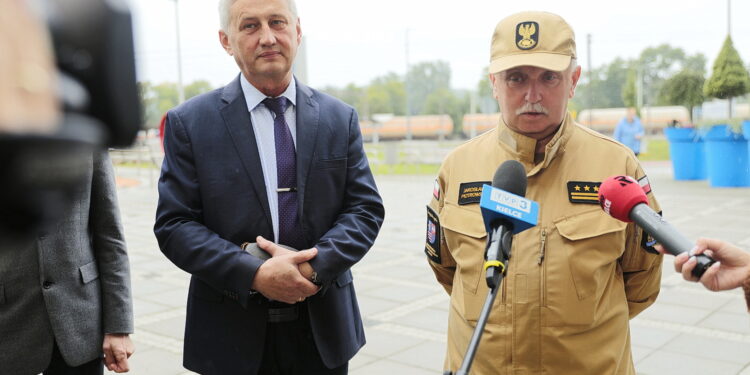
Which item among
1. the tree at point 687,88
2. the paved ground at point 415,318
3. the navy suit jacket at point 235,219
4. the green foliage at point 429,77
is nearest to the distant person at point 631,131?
the tree at point 687,88

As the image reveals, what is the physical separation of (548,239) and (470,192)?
0.33 m

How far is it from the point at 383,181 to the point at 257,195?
697 inches

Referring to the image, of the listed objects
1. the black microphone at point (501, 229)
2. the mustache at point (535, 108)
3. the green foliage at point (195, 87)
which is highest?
the green foliage at point (195, 87)

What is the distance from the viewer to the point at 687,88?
72.0 feet

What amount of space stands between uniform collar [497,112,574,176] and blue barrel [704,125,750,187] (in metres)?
13.8

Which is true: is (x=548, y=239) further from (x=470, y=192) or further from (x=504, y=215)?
(x=504, y=215)

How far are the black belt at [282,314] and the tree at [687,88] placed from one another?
21.5 m

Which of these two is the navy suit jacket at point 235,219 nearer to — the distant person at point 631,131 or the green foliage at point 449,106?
the distant person at point 631,131

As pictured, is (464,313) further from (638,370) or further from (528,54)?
(638,370)

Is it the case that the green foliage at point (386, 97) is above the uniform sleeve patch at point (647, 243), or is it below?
above

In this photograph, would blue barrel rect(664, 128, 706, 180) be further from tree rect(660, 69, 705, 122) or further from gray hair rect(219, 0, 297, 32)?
gray hair rect(219, 0, 297, 32)

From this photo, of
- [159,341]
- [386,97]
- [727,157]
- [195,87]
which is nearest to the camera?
[159,341]

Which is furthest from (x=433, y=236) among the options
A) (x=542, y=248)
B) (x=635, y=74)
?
(x=635, y=74)

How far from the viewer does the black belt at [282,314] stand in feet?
8.33
